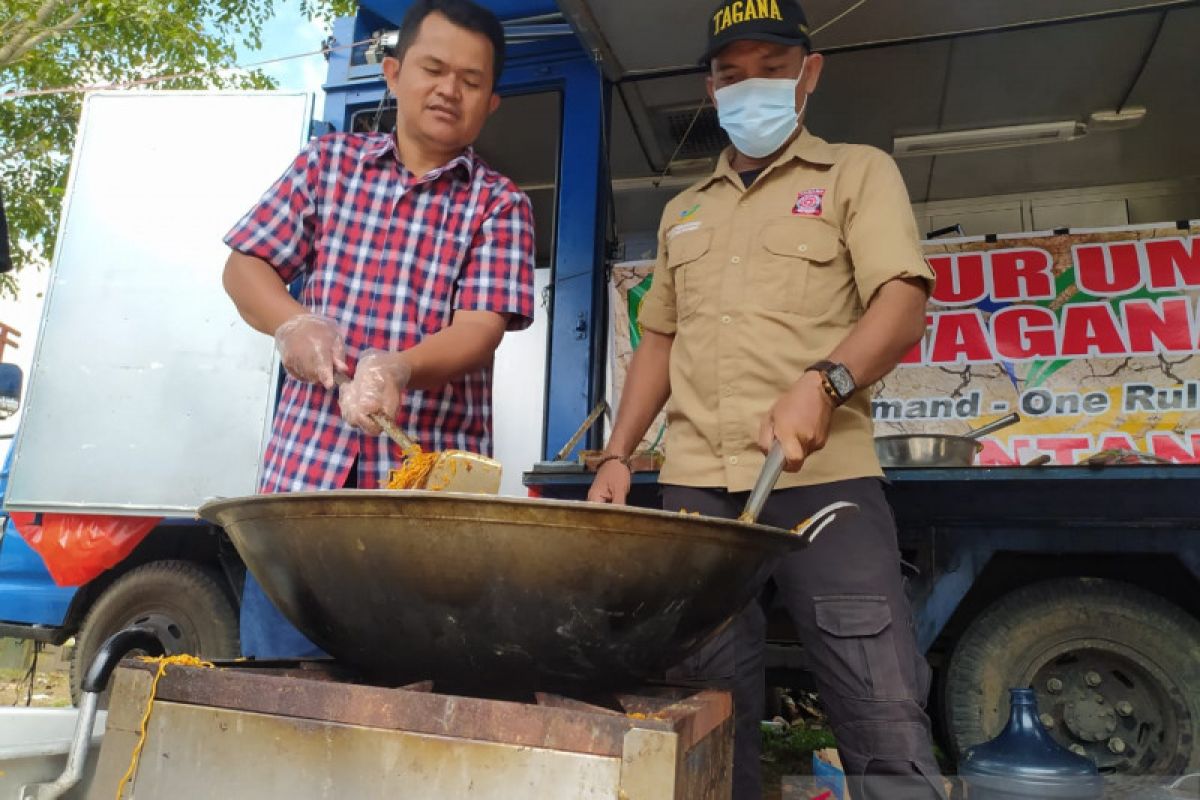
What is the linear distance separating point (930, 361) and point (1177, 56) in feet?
6.44

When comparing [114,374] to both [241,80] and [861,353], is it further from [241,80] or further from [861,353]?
[241,80]

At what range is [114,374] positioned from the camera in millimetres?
3854

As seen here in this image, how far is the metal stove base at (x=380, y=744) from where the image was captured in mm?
936

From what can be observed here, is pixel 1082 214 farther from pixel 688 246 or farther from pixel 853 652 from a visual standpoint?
pixel 853 652

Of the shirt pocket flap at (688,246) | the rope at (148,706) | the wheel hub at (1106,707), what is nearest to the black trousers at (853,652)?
the shirt pocket flap at (688,246)

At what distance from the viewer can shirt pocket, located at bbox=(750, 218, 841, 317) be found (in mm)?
1926

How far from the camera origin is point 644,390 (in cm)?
222

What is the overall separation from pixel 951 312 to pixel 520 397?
8.71ft

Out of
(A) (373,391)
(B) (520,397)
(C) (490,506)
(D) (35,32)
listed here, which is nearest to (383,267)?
(A) (373,391)

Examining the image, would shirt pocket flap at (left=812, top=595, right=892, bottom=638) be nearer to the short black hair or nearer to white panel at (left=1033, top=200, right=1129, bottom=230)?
the short black hair

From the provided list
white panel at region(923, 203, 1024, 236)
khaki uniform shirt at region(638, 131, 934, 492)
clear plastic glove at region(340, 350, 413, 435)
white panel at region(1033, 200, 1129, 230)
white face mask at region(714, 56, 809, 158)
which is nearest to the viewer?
clear plastic glove at region(340, 350, 413, 435)

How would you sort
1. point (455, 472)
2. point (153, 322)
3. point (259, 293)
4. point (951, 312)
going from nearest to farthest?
point (455, 472) → point (259, 293) → point (153, 322) → point (951, 312)

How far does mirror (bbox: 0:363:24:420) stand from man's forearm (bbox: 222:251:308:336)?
1.99 m

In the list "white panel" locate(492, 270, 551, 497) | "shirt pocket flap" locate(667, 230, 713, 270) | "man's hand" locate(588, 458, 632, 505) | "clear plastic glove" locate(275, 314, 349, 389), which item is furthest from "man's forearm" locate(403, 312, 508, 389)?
"white panel" locate(492, 270, 551, 497)
